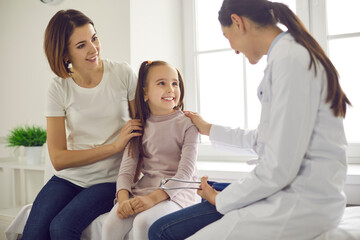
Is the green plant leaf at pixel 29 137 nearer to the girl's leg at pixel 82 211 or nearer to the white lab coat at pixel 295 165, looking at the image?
A: the girl's leg at pixel 82 211

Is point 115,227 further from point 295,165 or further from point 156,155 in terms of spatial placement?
point 295,165

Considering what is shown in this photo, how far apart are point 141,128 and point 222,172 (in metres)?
0.54

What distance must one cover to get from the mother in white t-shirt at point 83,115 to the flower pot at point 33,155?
83cm

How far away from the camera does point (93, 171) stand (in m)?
1.57

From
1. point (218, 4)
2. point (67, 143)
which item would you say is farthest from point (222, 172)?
point (218, 4)

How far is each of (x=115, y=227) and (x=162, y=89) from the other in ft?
1.80

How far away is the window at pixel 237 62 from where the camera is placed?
1919 millimetres

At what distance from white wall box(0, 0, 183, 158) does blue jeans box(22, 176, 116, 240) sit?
2.74 feet

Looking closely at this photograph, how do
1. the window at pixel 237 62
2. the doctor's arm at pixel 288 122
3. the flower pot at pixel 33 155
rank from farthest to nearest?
1. the flower pot at pixel 33 155
2. the window at pixel 237 62
3. the doctor's arm at pixel 288 122

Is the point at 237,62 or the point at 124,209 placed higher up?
the point at 237,62

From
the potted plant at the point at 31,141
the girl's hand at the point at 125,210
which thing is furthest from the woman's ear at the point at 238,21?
the potted plant at the point at 31,141

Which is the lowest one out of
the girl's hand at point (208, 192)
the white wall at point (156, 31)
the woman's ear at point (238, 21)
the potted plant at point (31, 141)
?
the girl's hand at point (208, 192)

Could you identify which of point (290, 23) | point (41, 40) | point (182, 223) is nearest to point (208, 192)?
point (182, 223)

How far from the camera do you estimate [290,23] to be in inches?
40.8
